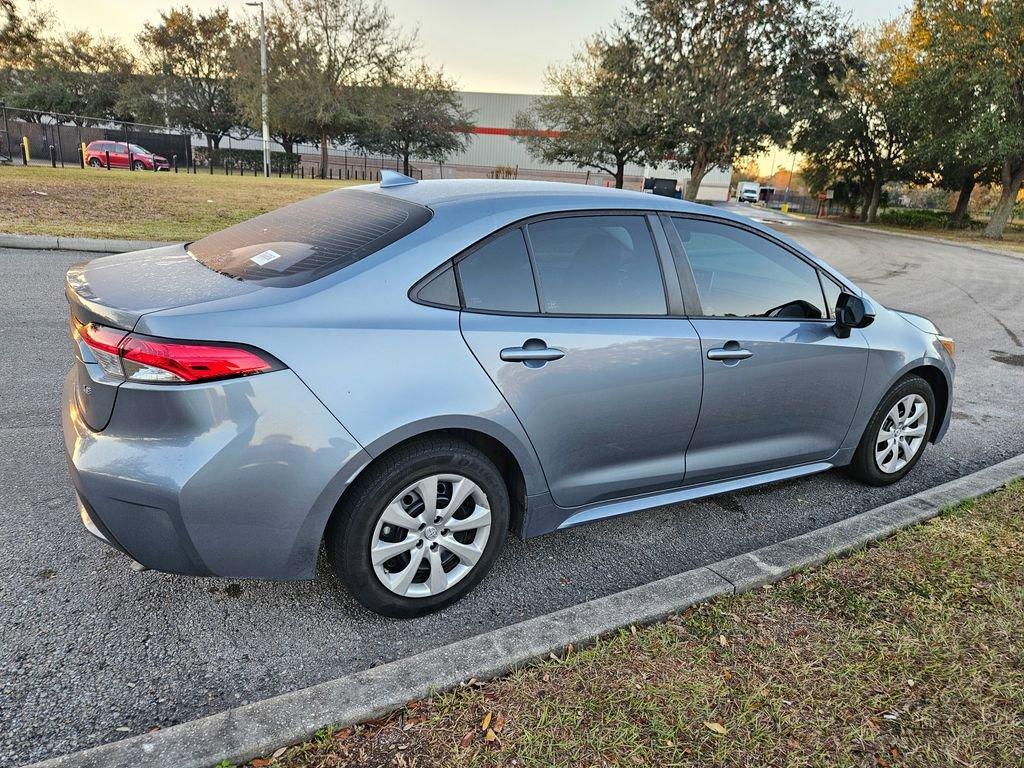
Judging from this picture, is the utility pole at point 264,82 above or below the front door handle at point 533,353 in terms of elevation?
above

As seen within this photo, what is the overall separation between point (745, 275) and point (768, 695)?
202 cm

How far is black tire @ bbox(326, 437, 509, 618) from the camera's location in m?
2.43

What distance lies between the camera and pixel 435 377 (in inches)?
97.3

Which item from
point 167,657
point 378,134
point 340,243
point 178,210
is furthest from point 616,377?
point 378,134

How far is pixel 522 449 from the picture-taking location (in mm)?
2715

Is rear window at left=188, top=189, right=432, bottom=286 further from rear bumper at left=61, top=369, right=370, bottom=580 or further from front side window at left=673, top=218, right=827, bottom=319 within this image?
front side window at left=673, top=218, right=827, bottom=319

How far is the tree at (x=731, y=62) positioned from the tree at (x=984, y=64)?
4.33 meters

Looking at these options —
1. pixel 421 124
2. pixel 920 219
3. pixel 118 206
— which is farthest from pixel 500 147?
pixel 118 206

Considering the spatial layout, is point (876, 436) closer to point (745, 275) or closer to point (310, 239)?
point (745, 275)

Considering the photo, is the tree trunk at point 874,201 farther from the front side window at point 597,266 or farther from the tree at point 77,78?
the tree at point 77,78

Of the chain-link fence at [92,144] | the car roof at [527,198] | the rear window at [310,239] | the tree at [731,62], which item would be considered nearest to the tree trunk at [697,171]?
the tree at [731,62]

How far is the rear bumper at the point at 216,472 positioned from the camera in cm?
221

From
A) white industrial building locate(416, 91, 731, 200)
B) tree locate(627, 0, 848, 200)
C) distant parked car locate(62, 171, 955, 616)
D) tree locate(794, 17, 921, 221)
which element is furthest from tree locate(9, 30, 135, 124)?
distant parked car locate(62, 171, 955, 616)

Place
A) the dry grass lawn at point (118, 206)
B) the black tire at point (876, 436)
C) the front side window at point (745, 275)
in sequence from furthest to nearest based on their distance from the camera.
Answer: the dry grass lawn at point (118, 206) → the black tire at point (876, 436) → the front side window at point (745, 275)
